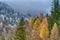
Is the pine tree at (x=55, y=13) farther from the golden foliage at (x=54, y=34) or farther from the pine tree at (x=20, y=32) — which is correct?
the pine tree at (x=20, y=32)

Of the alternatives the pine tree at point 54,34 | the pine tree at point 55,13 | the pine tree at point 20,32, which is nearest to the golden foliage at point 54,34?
the pine tree at point 54,34

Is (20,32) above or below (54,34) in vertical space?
above

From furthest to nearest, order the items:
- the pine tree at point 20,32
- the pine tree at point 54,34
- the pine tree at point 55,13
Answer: the pine tree at point 55,13 < the pine tree at point 54,34 < the pine tree at point 20,32

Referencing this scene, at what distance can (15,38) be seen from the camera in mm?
47750

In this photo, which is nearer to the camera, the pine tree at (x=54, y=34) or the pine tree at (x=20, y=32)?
the pine tree at (x=20, y=32)

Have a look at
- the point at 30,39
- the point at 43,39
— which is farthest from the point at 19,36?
the point at 43,39

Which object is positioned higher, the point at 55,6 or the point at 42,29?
the point at 55,6

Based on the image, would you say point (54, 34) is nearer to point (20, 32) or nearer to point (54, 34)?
point (54, 34)

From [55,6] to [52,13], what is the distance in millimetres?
1780

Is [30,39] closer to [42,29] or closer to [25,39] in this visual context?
[25,39]

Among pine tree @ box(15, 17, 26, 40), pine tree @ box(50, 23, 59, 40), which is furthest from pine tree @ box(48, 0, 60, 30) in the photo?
pine tree @ box(15, 17, 26, 40)

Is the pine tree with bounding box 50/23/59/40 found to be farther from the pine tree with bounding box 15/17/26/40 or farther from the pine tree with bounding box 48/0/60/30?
the pine tree with bounding box 48/0/60/30

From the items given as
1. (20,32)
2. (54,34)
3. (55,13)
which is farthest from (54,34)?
(55,13)

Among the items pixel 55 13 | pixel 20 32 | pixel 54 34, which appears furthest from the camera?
pixel 55 13
